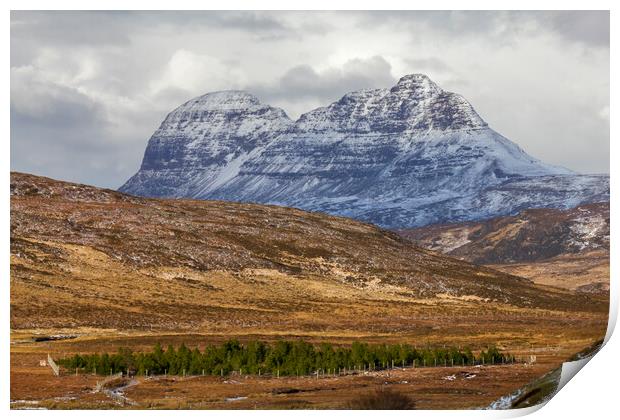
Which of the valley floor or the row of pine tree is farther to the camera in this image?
the row of pine tree

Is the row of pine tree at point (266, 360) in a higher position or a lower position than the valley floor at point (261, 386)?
higher

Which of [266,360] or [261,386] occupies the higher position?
[266,360]

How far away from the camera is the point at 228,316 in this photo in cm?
17912

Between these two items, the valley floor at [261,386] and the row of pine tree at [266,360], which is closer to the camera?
Answer: the valley floor at [261,386]

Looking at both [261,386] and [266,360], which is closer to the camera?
[261,386]

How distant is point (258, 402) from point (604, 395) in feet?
92.2

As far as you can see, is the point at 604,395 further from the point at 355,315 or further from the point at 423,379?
the point at 355,315

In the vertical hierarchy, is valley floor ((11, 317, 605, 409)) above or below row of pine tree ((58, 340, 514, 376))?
below
